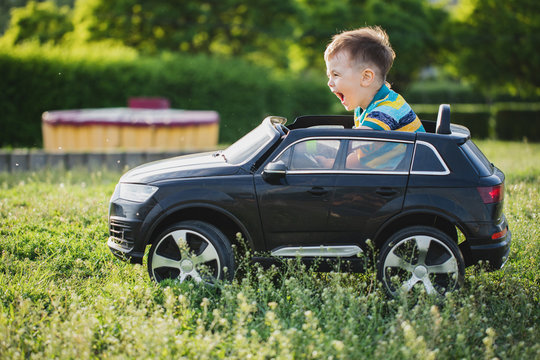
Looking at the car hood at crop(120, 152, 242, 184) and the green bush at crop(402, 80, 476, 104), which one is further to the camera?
the green bush at crop(402, 80, 476, 104)

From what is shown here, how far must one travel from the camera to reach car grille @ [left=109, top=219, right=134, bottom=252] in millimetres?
4656

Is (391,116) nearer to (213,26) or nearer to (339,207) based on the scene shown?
(339,207)

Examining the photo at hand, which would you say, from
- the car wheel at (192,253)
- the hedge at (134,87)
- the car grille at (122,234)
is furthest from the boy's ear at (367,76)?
the hedge at (134,87)

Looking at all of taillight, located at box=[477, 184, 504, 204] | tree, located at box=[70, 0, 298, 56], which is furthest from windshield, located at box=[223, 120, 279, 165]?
tree, located at box=[70, 0, 298, 56]

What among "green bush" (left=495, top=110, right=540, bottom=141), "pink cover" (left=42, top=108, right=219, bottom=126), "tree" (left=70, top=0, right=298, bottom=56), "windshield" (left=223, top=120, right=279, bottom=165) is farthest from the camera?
"green bush" (left=495, top=110, right=540, bottom=141)

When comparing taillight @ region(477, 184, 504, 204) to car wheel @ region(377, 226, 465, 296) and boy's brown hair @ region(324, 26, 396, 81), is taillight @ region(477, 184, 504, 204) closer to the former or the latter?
car wheel @ region(377, 226, 465, 296)

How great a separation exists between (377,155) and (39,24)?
27.9 meters

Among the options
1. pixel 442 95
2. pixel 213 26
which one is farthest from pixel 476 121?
pixel 442 95

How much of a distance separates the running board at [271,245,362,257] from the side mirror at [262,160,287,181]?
1.93ft

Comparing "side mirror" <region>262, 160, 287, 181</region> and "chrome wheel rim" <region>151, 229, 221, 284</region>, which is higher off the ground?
"side mirror" <region>262, 160, 287, 181</region>

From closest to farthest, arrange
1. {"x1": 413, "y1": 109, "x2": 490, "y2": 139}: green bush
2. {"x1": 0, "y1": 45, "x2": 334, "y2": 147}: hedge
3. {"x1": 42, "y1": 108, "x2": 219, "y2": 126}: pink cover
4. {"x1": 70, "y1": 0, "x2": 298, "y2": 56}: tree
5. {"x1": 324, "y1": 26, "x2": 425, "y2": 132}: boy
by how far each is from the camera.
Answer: {"x1": 324, "y1": 26, "x2": 425, "y2": 132}: boy
{"x1": 42, "y1": 108, "x2": 219, "y2": 126}: pink cover
{"x1": 0, "y1": 45, "x2": 334, "y2": 147}: hedge
{"x1": 70, "y1": 0, "x2": 298, "y2": 56}: tree
{"x1": 413, "y1": 109, "x2": 490, "y2": 139}: green bush

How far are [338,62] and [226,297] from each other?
2.27m

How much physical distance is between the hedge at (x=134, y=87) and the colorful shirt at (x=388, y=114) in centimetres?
1266

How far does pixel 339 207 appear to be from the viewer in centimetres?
452
